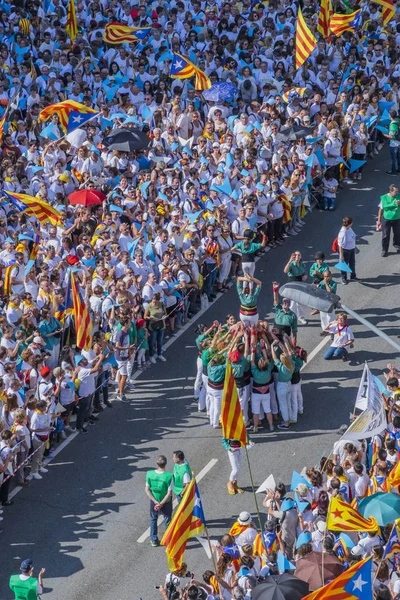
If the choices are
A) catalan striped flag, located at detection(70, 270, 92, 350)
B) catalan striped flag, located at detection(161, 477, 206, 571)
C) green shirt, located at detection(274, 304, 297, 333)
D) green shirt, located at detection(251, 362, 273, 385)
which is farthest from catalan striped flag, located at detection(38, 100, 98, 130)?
catalan striped flag, located at detection(161, 477, 206, 571)

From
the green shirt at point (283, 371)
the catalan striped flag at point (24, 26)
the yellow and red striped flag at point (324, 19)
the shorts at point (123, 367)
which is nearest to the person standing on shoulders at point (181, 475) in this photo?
the green shirt at point (283, 371)

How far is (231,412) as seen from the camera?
1908 cm

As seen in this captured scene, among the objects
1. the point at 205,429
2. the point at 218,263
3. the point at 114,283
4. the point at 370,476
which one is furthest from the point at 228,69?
the point at 370,476

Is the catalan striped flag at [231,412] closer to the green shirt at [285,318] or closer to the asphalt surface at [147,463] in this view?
the asphalt surface at [147,463]

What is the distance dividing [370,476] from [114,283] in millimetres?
6757

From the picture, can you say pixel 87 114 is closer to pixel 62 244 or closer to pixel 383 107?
pixel 62 244

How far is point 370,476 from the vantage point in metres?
20.2

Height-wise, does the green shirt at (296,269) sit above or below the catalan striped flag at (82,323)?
above

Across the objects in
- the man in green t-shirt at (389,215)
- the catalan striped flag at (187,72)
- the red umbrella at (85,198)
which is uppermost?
the catalan striped flag at (187,72)

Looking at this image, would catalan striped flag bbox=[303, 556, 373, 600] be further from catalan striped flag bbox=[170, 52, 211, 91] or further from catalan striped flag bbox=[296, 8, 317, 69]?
catalan striped flag bbox=[296, 8, 317, 69]

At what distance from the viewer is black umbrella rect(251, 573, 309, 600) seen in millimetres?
16016

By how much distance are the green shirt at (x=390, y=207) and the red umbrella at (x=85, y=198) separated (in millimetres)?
6135

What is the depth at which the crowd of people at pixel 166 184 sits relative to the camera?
2275 cm

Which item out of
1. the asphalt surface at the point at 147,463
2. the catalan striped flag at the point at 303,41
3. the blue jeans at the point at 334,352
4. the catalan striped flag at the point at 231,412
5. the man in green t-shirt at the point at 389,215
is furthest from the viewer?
A: the catalan striped flag at the point at 303,41
